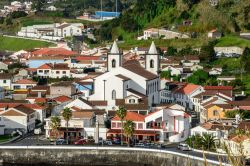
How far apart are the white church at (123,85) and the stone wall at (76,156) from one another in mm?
6698

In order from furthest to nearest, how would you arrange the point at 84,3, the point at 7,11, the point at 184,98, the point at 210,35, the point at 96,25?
1. the point at 84,3
2. the point at 7,11
3. the point at 96,25
4. the point at 210,35
5. the point at 184,98

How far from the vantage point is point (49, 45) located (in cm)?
6812

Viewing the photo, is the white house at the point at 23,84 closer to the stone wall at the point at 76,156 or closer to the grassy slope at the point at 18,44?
the stone wall at the point at 76,156

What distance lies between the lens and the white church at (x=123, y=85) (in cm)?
3384

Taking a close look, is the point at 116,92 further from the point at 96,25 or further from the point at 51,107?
the point at 96,25

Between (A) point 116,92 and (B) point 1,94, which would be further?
(B) point 1,94

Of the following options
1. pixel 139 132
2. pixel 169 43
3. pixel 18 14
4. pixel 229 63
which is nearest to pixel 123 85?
pixel 139 132

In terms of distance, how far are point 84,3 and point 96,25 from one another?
79.8ft

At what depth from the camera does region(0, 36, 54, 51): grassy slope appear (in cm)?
7000

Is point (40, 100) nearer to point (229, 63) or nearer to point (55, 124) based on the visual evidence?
point (55, 124)

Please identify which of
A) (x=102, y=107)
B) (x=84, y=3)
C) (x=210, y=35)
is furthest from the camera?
(x=84, y=3)

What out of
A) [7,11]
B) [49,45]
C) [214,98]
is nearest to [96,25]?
[49,45]

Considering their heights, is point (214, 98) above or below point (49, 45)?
below

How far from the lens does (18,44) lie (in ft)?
237
